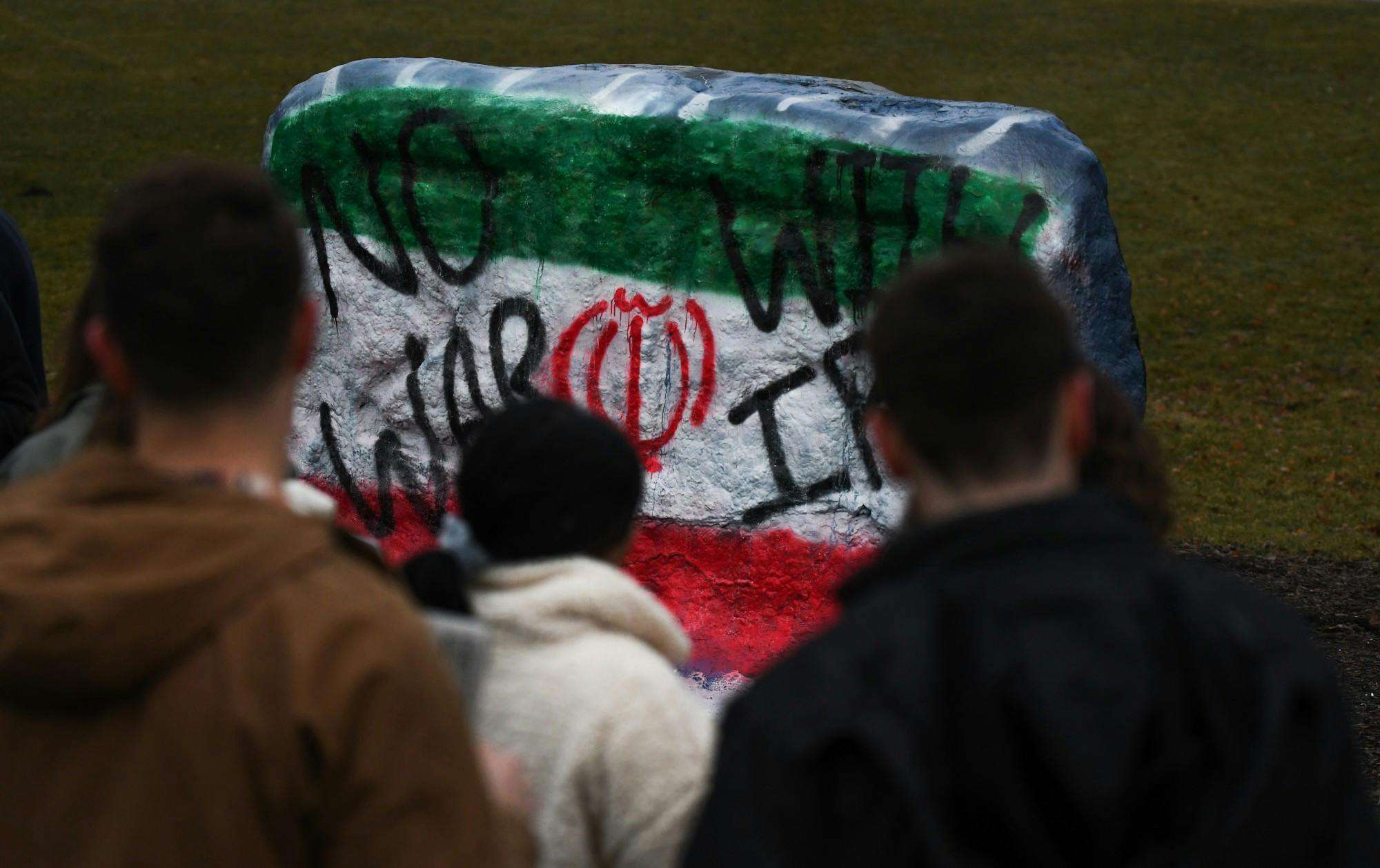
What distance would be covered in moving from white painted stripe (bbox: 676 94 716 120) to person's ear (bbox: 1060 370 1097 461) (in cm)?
286

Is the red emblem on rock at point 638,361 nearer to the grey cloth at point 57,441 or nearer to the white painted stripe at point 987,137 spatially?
the white painted stripe at point 987,137

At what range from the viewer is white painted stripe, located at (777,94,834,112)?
14.5 feet

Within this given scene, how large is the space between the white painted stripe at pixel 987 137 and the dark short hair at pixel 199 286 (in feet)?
9.34

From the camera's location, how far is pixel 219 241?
155 cm

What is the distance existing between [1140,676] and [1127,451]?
676 mm

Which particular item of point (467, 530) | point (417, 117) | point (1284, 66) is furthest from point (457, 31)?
point (467, 530)

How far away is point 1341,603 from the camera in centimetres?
639

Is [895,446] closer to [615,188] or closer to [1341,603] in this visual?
[615,188]

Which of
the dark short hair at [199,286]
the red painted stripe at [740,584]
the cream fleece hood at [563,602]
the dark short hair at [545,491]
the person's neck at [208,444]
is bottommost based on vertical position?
the red painted stripe at [740,584]

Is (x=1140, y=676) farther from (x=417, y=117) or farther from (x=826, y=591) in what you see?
(x=417, y=117)

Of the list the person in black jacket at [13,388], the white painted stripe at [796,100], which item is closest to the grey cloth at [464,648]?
the person in black jacket at [13,388]

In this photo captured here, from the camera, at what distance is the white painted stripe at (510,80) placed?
4.78 metres

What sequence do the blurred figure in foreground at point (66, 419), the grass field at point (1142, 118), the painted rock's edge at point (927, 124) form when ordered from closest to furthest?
the blurred figure in foreground at point (66, 419), the painted rock's edge at point (927, 124), the grass field at point (1142, 118)

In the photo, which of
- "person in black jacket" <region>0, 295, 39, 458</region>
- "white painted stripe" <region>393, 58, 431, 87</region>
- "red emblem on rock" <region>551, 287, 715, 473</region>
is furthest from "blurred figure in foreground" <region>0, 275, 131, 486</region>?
"white painted stripe" <region>393, 58, 431, 87</region>
